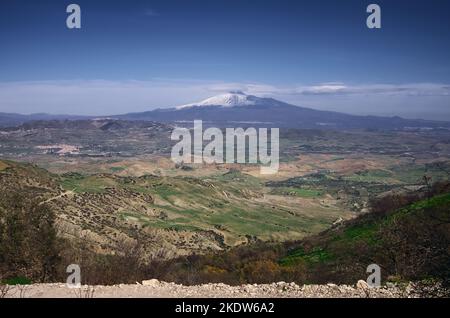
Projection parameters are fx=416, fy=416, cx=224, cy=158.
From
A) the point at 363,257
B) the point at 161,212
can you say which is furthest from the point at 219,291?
the point at 161,212

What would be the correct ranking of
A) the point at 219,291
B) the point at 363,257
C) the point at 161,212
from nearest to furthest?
the point at 219,291 < the point at 363,257 < the point at 161,212

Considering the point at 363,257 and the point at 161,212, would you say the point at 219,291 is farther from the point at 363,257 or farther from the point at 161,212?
the point at 161,212

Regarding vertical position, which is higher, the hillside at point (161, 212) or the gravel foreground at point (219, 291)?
the gravel foreground at point (219, 291)

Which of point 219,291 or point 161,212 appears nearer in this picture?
point 219,291

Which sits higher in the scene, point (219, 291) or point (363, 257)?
point (219, 291)

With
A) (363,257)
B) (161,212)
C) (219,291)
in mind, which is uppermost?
(219,291)

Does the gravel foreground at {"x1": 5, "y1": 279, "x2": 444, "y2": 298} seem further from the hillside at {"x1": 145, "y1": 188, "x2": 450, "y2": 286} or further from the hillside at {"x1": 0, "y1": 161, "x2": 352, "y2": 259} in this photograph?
the hillside at {"x1": 0, "y1": 161, "x2": 352, "y2": 259}

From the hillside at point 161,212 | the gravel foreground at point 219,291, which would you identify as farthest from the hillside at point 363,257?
the hillside at point 161,212

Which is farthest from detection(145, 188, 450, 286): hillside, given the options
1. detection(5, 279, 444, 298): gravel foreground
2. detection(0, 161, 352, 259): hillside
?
detection(0, 161, 352, 259): hillside

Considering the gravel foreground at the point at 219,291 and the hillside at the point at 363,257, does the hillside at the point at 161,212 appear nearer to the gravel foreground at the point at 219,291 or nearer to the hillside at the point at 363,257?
the hillside at the point at 363,257
